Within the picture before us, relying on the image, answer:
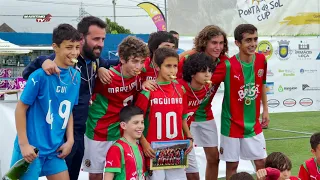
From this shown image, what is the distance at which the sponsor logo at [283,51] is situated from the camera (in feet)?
34.4

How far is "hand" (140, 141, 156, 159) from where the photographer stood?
13.0ft

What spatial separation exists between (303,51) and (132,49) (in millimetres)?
7428

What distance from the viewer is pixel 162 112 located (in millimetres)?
4020

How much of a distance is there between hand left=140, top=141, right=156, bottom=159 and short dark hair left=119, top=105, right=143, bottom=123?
269mm

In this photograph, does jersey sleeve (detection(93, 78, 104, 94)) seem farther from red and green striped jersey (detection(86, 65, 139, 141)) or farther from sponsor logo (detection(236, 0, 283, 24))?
sponsor logo (detection(236, 0, 283, 24))

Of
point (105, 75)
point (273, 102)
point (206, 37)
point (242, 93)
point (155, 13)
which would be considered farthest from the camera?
point (155, 13)

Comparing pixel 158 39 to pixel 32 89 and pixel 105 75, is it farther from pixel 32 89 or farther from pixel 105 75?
pixel 32 89

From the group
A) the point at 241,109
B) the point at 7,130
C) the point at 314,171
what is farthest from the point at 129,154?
the point at 7,130

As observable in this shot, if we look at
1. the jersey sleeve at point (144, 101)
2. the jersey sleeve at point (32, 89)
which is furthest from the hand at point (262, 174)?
the jersey sleeve at point (32, 89)

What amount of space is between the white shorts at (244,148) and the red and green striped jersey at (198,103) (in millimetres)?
345

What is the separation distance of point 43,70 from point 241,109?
2211mm

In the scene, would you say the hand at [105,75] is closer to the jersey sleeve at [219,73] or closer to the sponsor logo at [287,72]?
the jersey sleeve at [219,73]

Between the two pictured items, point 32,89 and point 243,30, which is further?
point 243,30

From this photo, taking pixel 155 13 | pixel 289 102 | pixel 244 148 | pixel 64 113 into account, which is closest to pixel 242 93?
pixel 244 148
